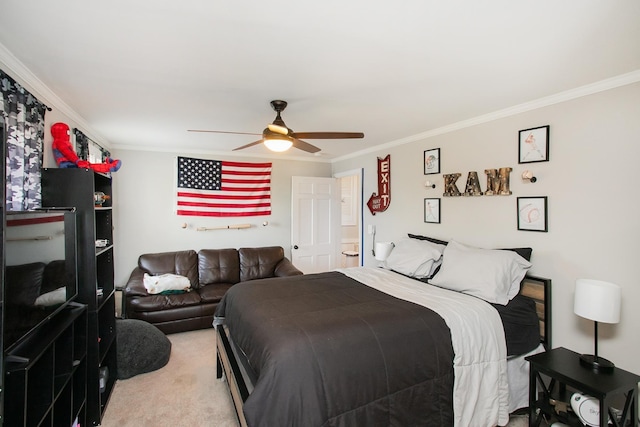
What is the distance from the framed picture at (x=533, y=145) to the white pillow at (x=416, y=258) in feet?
3.63

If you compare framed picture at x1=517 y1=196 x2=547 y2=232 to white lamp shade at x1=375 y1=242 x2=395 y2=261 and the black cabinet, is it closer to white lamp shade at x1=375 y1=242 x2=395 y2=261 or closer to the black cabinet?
white lamp shade at x1=375 y1=242 x2=395 y2=261

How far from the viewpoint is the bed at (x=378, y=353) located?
1.62m

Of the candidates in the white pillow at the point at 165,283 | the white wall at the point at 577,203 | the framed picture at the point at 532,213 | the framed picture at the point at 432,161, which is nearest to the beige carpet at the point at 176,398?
the white pillow at the point at 165,283

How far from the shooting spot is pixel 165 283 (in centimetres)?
400

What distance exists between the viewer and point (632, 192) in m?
2.14

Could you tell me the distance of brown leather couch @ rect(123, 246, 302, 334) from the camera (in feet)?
12.5

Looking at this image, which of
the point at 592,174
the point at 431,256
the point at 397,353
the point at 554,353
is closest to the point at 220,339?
the point at 397,353

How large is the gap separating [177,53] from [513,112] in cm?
268

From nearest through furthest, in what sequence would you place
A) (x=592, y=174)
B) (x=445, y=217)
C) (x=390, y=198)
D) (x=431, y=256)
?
(x=592, y=174) → (x=431, y=256) → (x=445, y=217) → (x=390, y=198)

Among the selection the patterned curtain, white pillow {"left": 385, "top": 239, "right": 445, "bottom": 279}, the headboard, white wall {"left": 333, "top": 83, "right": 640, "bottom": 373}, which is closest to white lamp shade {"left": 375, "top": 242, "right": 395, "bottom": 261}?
white pillow {"left": 385, "top": 239, "right": 445, "bottom": 279}

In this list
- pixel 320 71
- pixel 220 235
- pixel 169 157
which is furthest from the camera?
pixel 220 235

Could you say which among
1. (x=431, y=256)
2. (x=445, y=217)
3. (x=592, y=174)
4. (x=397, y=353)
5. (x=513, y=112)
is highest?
(x=513, y=112)

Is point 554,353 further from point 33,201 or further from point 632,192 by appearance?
point 33,201

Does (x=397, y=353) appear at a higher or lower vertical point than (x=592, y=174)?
lower
